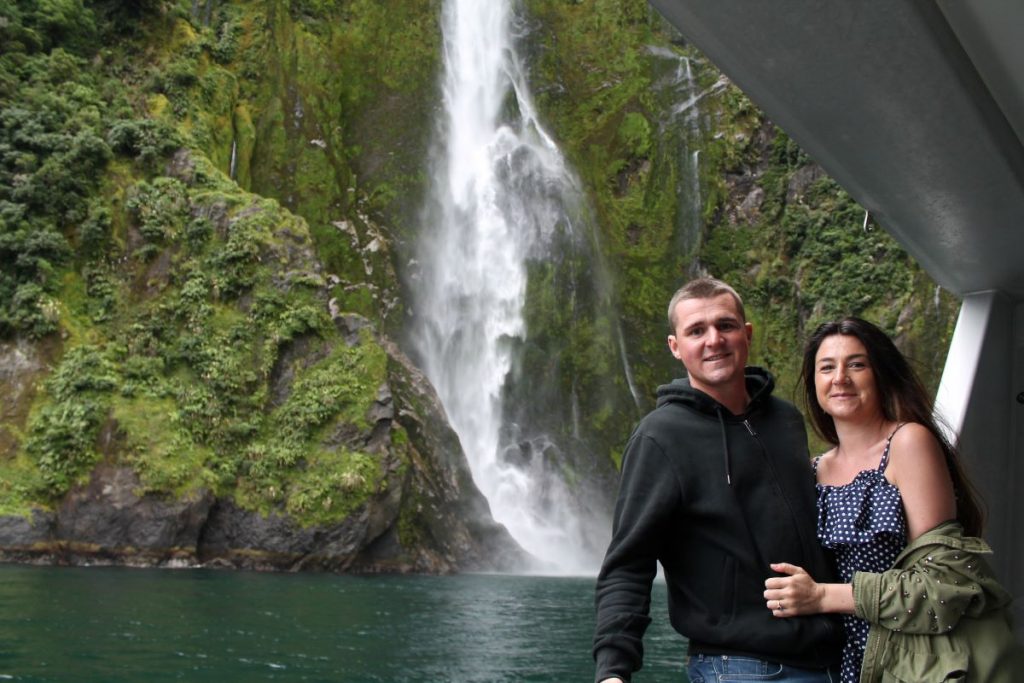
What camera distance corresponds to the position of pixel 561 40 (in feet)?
108

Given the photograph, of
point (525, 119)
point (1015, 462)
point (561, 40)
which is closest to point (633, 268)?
point (525, 119)

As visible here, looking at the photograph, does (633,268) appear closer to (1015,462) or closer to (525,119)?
(525,119)

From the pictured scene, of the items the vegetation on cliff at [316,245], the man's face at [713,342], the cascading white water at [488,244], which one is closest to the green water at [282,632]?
the vegetation on cliff at [316,245]

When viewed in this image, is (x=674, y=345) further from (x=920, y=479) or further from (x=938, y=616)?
(x=938, y=616)

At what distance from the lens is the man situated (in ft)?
6.13

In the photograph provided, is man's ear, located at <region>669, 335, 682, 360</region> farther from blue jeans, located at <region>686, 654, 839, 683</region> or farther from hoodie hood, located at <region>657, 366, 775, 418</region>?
blue jeans, located at <region>686, 654, 839, 683</region>

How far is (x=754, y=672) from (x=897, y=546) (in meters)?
0.38

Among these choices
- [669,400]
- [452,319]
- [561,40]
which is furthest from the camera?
[561,40]

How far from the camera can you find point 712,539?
1920 mm

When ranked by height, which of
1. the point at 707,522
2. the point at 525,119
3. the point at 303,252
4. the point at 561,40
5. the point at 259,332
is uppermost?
the point at 561,40

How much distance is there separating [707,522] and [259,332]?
70.1 feet

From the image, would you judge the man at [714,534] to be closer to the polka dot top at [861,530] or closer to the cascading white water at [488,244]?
the polka dot top at [861,530]

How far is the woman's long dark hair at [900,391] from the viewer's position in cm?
195

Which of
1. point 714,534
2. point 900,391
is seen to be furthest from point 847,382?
point 714,534
